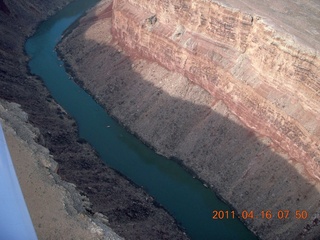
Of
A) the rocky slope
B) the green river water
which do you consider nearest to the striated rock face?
the green river water

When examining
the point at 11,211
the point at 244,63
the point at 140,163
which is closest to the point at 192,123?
the point at 140,163

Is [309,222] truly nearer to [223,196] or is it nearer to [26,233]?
[223,196]

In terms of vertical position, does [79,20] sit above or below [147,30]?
below

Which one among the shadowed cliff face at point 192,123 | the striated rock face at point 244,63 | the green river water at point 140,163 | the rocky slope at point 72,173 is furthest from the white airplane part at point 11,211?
the striated rock face at point 244,63

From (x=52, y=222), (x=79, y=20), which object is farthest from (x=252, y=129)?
(x=79, y=20)
